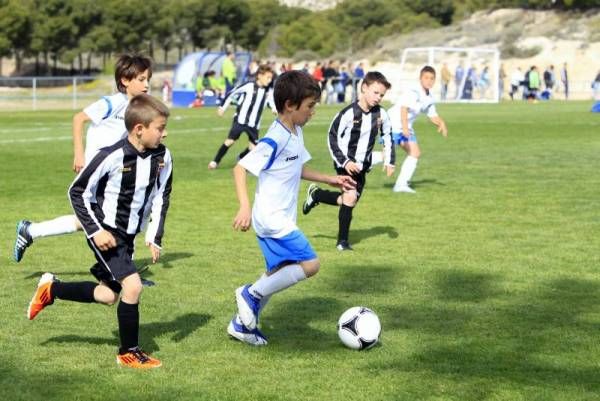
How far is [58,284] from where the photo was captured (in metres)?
6.92

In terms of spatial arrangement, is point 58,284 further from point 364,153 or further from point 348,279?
point 364,153

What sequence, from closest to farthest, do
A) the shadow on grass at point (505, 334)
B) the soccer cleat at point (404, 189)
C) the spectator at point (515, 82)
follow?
the shadow on grass at point (505, 334)
the soccer cleat at point (404, 189)
the spectator at point (515, 82)

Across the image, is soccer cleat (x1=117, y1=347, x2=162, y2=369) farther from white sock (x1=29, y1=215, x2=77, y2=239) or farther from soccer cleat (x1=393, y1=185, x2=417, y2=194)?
soccer cleat (x1=393, y1=185, x2=417, y2=194)

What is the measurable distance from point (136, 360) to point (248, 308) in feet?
2.84

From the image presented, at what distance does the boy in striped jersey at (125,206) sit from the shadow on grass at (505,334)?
1.51 meters

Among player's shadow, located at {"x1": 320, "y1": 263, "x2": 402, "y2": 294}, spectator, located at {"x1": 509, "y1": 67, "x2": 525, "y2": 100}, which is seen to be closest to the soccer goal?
spectator, located at {"x1": 509, "y1": 67, "x2": 525, "y2": 100}

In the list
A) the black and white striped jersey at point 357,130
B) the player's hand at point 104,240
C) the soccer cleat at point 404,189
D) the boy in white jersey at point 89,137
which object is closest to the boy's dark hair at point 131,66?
the boy in white jersey at point 89,137

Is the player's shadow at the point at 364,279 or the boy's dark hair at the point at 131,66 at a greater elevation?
the boy's dark hair at the point at 131,66

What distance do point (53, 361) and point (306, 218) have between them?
702 cm

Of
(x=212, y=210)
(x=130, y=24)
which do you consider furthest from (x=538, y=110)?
(x=130, y=24)

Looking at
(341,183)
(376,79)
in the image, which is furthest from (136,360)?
(376,79)

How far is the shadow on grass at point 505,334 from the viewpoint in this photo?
20.4 ft

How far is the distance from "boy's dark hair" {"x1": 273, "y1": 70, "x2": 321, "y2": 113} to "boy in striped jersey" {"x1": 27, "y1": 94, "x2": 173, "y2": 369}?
0.74 metres

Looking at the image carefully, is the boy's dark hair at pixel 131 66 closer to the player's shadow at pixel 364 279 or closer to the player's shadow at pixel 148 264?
the player's shadow at pixel 148 264
